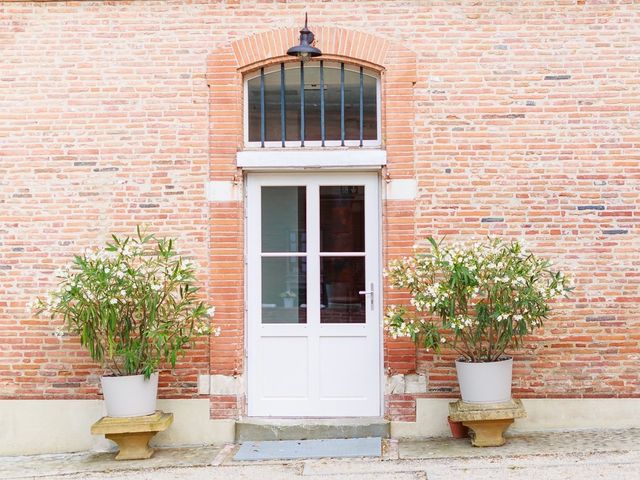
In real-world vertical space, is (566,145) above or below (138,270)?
above

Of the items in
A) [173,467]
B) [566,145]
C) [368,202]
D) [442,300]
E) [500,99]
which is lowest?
[173,467]

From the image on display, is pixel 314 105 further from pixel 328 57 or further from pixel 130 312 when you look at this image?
pixel 130 312

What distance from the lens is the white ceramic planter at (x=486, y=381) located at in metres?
5.87

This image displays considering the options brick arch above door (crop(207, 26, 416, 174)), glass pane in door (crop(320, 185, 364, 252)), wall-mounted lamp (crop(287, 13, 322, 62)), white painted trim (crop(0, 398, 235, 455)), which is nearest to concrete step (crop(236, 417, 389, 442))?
white painted trim (crop(0, 398, 235, 455))

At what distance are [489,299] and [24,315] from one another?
14.1 feet

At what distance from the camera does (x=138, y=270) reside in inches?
237

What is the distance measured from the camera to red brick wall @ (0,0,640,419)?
6398 mm

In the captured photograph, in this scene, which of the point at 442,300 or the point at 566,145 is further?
the point at 566,145

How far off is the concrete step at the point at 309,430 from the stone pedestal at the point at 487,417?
78 centimetres

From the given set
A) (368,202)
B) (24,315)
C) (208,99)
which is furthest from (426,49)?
(24,315)

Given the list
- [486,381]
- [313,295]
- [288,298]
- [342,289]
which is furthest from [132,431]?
[486,381]

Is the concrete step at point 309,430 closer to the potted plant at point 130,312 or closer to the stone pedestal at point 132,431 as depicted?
the stone pedestal at point 132,431

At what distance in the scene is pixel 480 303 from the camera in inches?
234

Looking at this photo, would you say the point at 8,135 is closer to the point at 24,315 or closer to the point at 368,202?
the point at 24,315
